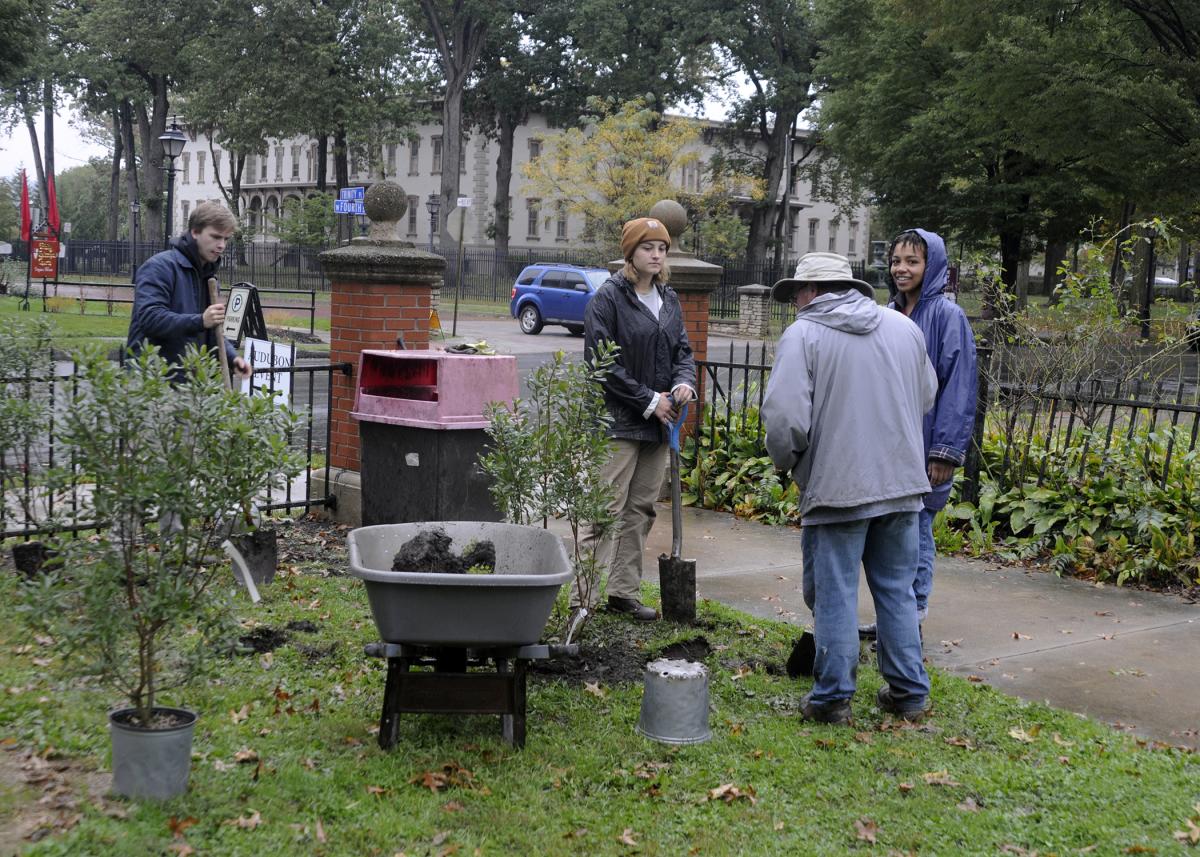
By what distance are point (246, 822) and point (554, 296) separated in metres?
27.4

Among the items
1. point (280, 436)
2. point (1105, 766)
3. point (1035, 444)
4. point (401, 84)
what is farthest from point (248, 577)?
point (401, 84)

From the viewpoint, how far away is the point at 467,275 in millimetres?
50656

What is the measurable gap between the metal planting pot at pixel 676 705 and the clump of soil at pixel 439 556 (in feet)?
2.62

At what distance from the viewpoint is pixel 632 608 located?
6020mm

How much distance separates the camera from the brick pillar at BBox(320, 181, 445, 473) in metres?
7.81

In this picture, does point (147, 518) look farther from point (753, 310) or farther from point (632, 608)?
point (753, 310)

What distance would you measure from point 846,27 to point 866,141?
14.9ft

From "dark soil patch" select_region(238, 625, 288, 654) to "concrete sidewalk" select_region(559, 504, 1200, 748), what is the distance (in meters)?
2.30

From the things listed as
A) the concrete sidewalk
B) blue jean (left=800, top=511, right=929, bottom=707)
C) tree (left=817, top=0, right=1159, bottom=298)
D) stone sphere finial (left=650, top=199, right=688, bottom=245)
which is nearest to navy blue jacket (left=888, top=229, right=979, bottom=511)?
blue jean (left=800, top=511, right=929, bottom=707)

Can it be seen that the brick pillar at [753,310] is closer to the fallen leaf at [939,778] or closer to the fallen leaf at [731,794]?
the fallen leaf at [939,778]

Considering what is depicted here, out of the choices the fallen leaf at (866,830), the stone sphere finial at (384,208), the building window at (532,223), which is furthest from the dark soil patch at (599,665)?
the building window at (532,223)

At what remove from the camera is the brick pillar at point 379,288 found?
25.6 feet

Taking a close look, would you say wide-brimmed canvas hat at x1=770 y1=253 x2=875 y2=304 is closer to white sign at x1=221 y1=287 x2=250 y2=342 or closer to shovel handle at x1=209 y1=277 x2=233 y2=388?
shovel handle at x1=209 y1=277 x2=233 y2=388

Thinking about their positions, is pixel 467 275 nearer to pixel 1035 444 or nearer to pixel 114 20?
pixel 114 20
